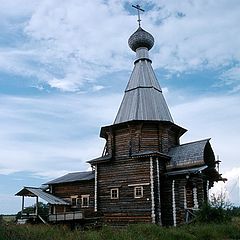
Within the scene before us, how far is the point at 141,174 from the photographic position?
22.9 metres

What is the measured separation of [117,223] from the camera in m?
23.0

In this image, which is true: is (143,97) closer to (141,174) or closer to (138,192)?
(141,174)

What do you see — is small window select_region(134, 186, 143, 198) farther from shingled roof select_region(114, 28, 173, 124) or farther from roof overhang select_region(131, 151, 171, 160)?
shingled roof select_region(114, 28, 173, 124)

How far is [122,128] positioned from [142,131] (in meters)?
1.57

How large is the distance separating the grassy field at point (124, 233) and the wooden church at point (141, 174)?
14.9ft

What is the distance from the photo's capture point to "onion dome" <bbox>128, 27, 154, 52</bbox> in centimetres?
2920

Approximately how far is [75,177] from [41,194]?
3.09m

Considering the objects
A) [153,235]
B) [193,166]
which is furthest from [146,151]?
[153,235]

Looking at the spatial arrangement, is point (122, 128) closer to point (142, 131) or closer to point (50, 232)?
point (142, 131)

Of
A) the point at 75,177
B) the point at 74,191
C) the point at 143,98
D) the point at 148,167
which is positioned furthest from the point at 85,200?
the point at 143,98

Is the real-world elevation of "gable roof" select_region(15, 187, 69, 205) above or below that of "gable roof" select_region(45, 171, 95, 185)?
below

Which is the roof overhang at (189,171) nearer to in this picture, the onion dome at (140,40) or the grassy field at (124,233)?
the grassy field at (124,233)

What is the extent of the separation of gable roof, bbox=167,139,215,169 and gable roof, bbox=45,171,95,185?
20.7 feet

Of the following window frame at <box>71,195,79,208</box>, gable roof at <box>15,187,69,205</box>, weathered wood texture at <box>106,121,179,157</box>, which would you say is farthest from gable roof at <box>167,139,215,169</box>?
gable roof at <box>15,187,69,205</box>
